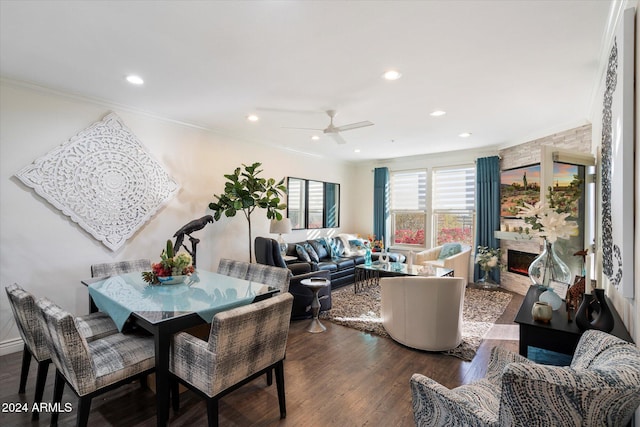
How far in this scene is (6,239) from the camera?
2.91 metres

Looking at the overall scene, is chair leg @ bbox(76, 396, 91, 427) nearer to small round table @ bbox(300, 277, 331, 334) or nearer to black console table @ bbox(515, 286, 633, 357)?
small round table @ bbox(300, 277, 331, 334)

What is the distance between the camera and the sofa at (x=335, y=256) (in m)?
5.46

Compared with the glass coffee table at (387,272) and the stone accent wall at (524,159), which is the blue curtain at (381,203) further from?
the stone accent wall at (524,159)

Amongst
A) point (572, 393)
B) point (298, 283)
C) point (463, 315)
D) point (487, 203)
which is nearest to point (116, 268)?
point (298, 283)

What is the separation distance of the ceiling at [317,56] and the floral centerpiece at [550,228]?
115 centimetres

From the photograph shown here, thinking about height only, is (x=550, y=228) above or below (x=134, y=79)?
below

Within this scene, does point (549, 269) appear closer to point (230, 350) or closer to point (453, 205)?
point (230, 350)

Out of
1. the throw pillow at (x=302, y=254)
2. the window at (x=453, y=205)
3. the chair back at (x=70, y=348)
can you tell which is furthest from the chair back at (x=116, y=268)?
the window at (x=453, y=205)

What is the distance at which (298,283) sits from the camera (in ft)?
12.8

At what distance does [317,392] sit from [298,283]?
1604mm

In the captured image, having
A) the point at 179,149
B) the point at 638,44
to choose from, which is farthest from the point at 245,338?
the point at 179,149

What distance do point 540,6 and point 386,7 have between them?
928 mm

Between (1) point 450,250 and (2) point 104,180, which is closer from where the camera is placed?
(2) point 104,180

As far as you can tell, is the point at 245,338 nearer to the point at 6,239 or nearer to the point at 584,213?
the point at 6,239
